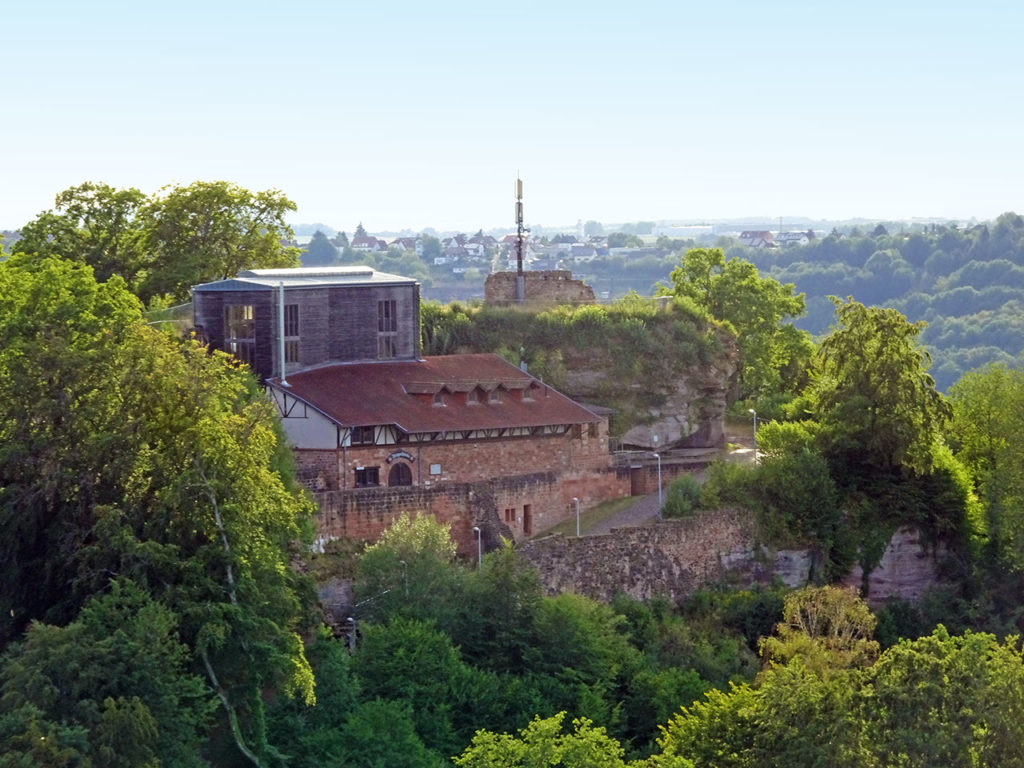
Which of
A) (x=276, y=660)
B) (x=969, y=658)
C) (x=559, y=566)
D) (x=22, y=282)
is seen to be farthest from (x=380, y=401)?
(x=969, y=658)

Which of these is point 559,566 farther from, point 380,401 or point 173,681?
point 173,681

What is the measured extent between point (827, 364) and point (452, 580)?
19.2 metres

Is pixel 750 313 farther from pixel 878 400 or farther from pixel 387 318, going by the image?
pixel 387 318

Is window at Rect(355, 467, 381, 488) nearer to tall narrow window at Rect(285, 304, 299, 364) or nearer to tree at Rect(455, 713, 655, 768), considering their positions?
tall narrow window at Rect(285, 304, 299, 364)

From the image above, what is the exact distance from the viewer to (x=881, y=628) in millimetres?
65125

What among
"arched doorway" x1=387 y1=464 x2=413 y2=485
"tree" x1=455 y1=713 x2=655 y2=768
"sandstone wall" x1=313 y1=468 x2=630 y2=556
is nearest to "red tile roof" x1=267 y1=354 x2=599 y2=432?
"arched doorway" x1=387 y1=464 x2=413 y2=485

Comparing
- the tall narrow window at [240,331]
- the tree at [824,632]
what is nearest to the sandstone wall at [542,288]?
the tall narrow window at [240,331]

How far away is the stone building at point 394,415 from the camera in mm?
61219

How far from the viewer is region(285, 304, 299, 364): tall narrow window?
64812 mm

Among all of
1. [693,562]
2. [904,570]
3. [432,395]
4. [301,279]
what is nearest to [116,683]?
[432,395]

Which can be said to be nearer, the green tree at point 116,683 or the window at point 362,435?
the green tree at point 116,683

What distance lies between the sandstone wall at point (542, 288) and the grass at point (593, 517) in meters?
12.5

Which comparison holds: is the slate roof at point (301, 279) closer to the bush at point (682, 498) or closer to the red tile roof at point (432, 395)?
the red tile roof at point (432, 395)

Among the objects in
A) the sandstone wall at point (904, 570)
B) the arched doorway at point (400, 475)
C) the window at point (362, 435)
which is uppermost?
the window at point (362, 435)
